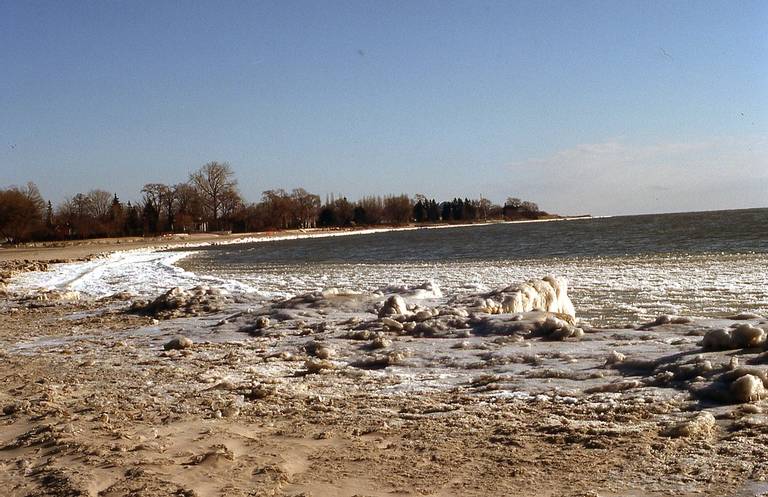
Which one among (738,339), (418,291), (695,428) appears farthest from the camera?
(418,291)

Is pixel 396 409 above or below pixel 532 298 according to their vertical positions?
below

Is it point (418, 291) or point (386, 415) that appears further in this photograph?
point (418, 291)

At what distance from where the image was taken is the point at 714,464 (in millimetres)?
3889

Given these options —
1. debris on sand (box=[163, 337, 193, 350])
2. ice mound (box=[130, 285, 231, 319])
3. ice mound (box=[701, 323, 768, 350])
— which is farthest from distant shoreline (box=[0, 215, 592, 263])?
ice mound (box=[701, 323, 768, 350])

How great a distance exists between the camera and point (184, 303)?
12.3 m

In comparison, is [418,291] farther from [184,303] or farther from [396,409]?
[396,409]

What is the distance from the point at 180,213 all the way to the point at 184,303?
95871 mm

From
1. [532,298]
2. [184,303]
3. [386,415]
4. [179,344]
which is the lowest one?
[386,415]

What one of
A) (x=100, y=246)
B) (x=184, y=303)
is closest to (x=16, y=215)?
(x=100, y=246)

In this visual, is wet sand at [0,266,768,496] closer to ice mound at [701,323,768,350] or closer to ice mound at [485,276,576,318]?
ice mound at [701,323,768,350]

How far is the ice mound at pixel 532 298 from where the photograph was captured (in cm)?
999

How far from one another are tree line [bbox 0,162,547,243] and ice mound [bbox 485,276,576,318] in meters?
67.1

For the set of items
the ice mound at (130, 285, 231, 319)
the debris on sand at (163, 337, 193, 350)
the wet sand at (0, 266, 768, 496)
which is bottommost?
the wet sand at (0, 266, 768, 496)

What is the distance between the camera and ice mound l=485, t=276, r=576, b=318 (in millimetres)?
9986
